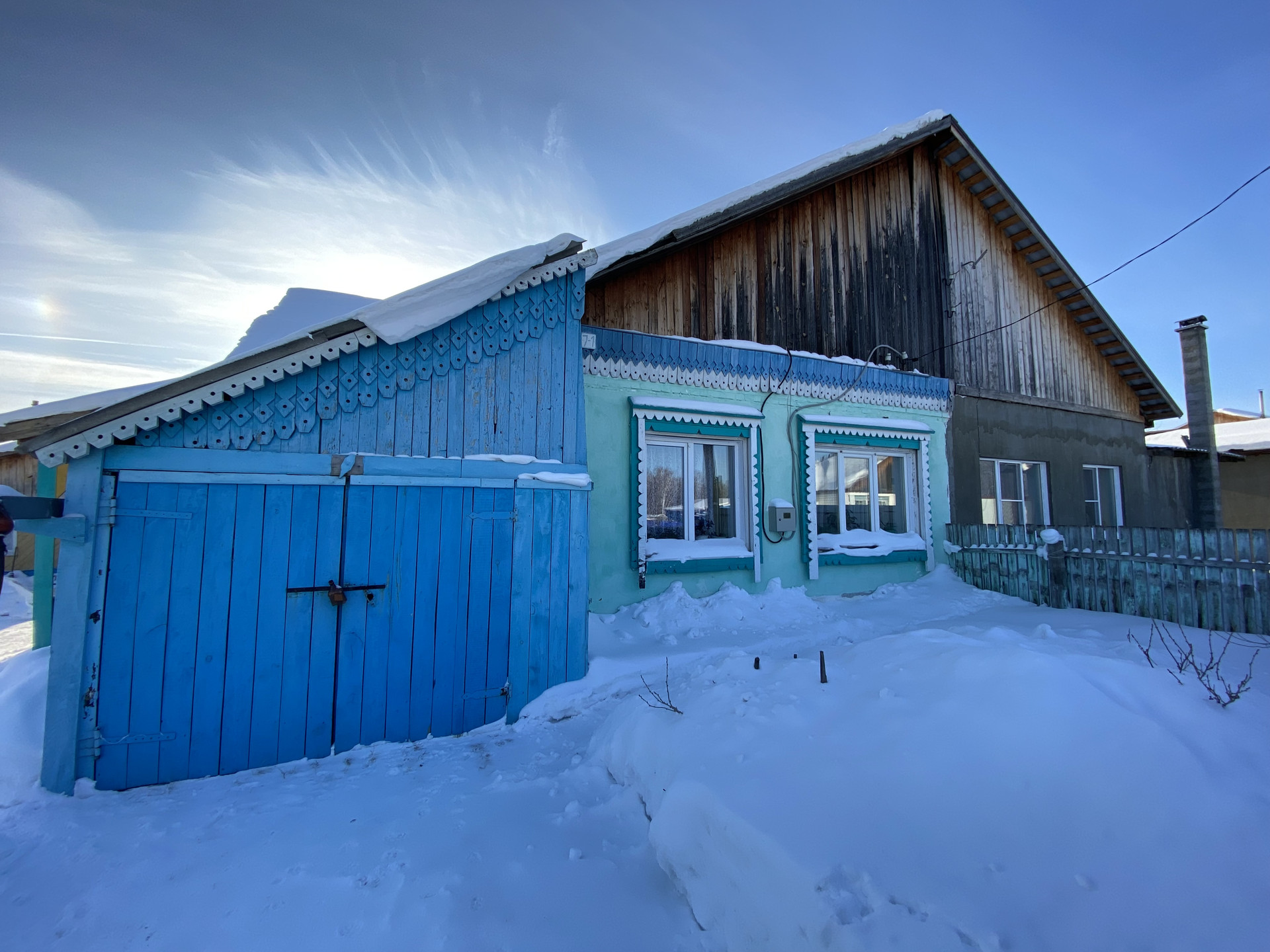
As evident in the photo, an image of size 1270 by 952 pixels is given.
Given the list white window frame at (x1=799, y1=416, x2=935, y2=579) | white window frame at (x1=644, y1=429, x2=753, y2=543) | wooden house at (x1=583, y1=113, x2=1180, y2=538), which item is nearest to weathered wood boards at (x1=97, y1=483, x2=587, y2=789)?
white window frame at (x1=644, y1=429, x2=753, y2=543)

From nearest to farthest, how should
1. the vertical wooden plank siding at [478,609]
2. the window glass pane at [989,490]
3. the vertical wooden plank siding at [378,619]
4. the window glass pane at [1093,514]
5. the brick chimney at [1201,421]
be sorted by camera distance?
the vertical wooden plank siding at [378,619], the vertical wooden plank siding at [478,609], the window glass pane at [989,490], the window glass pane at [1093,514], the brick chimney at [1201,421]

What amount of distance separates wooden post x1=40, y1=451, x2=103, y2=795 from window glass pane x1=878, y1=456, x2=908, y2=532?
9099mm

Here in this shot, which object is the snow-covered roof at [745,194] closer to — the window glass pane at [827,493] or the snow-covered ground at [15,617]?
the window glass pane at [827,493]

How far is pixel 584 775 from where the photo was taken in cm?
360

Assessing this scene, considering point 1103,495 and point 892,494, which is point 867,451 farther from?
point 1103,495

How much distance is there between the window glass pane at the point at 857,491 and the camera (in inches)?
348

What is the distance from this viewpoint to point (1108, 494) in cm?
1216

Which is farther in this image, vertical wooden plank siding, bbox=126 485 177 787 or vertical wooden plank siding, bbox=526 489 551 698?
vertical wooden plank siding, bbox=526 489 551 698

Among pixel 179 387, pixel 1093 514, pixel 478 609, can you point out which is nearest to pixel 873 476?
pixel 1093 514

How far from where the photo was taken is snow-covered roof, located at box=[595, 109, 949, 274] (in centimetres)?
699

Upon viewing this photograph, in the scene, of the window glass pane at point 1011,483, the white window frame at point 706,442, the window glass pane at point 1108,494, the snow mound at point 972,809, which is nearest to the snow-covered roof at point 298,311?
the white window frame at point 706,442

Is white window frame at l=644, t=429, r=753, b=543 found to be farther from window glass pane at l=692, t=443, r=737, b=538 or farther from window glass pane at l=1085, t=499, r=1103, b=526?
window glass pane at l=1085, t=499, r=1103, b=526

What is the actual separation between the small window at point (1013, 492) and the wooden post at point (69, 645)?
36.9ft

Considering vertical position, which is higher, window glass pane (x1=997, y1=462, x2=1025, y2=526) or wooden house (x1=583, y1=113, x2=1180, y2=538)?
wooden house (x1=583, y1=113, x2=1180, y2=538)
